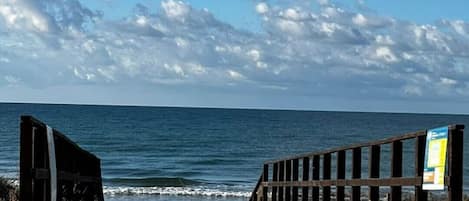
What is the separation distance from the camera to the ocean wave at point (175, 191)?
31125 millimetres

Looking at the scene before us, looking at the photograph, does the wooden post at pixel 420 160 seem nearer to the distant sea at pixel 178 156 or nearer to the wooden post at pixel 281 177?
the wooden post at pixel 281 177

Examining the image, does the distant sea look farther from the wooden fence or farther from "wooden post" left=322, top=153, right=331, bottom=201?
the wooden fence

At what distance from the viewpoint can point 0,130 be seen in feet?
265

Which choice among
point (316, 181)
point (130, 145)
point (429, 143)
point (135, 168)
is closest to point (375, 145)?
point (429, 143)

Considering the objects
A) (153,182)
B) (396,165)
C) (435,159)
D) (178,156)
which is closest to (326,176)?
A: (396,165)

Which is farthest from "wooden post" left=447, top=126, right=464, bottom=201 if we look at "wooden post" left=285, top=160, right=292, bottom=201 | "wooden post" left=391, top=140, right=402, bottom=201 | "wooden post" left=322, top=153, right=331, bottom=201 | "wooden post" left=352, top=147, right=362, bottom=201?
"wooden post" left=285, top=160, right=292, bottom=201

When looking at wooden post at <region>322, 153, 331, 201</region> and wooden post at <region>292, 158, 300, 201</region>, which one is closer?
wooden post at <region>322, 153, 331, 201</region>

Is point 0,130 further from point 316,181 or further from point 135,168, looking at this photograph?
point 316,181

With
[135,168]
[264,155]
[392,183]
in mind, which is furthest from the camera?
[264,155]

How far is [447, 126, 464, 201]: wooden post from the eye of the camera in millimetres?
6227

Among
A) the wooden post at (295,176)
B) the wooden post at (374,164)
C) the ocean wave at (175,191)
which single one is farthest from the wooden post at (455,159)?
the ocean wave at (175,191)

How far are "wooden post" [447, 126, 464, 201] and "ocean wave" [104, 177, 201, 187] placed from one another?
29.8 meters

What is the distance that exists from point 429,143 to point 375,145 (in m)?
1.64

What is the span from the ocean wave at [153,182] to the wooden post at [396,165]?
93.5 feet
